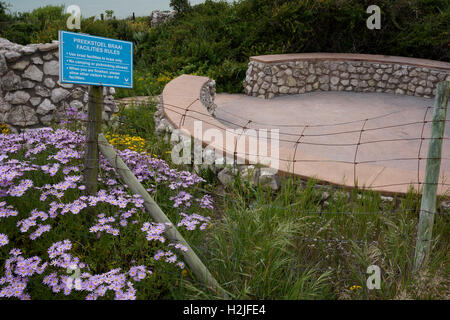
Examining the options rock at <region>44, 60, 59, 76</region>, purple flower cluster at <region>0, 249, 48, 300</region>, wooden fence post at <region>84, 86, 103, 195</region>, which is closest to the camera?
purple flower cluster at <region>0, 249, 48, 300</region>

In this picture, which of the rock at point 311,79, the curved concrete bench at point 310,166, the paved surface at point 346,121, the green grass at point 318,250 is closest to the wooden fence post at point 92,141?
the green grass at point 318,250

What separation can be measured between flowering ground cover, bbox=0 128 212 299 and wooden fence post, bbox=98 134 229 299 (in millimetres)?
61

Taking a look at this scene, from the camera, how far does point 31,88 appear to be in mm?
5629

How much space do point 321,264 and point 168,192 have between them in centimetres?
137

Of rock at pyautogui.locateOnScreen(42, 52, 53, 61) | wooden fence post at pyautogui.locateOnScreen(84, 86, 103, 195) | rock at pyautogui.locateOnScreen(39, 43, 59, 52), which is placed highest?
rock at pyautogui.locateOnScreen(39, 43, 59, 52)

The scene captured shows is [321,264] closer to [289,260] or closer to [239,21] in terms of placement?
[289,260]

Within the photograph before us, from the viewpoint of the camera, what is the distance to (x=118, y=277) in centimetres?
213

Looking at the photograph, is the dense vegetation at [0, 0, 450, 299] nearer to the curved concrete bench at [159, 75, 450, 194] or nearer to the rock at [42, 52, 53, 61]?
the curved concrete bench at [159, 75, 450, 194]

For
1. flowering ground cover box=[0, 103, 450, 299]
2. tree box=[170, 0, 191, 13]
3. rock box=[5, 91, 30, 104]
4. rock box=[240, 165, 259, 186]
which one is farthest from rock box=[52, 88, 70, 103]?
tree box=[170, 0, 191, 13]

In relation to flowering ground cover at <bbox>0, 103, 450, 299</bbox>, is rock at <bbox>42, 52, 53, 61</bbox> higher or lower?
higher

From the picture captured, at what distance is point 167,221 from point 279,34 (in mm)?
9960

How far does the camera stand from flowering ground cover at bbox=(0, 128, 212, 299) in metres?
2.18

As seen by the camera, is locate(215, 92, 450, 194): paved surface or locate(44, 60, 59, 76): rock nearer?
locate(215, 92, 450, 194): paved surface
